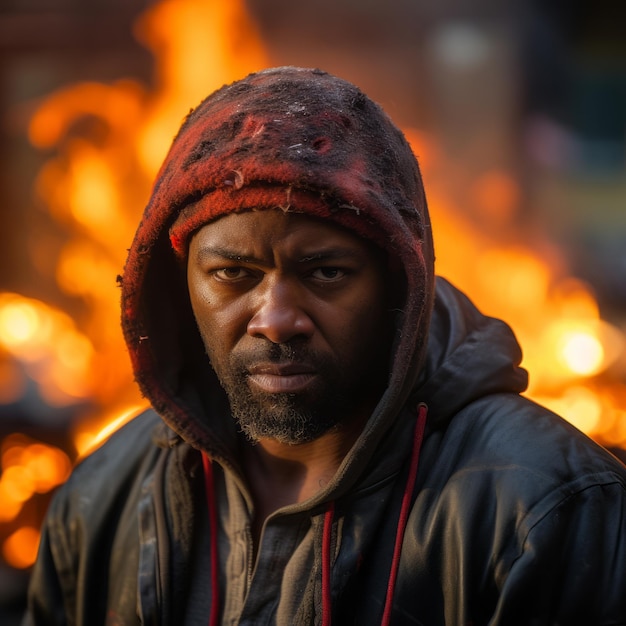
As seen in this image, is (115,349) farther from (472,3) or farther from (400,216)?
(400,216)

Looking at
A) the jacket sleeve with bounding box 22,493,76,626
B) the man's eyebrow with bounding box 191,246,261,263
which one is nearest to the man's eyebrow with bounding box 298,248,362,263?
the man's eyebrow with bounding box 191,246,261,263

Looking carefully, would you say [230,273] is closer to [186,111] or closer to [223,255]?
[223,255]

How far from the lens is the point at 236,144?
200 cm

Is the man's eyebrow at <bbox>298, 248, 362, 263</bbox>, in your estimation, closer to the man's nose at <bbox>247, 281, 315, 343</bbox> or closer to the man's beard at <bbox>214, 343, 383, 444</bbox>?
the man's nose at <bbox>247, 281, 315, 343</bbox>

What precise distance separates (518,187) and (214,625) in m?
7.17

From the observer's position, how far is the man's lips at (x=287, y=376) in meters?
2.05

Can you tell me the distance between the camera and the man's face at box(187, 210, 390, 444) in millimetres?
1988

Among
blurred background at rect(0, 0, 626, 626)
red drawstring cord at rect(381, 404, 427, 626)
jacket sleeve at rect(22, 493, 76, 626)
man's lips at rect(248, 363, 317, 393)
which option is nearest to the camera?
red drawstring cord at rect(381, 404, 427, 626)

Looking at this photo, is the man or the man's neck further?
the man's neck

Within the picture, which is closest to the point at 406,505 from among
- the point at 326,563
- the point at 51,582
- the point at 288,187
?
the point at 326,563

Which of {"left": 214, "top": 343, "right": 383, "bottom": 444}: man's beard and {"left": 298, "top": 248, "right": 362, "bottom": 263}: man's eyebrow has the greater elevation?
{"left": 298, "top": 248, "right": 362, "bottom": 263}: man's eyebrow

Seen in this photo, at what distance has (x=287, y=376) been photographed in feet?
6.79

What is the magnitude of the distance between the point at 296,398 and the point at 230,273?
1.20 feet

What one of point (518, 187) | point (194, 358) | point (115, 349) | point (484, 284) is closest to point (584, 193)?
point (518, 187)
